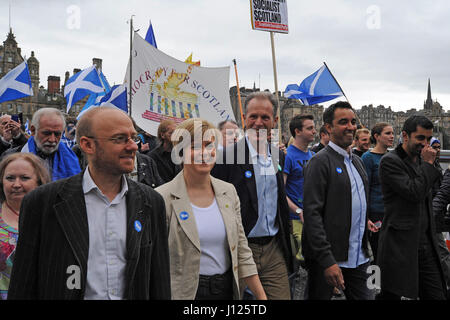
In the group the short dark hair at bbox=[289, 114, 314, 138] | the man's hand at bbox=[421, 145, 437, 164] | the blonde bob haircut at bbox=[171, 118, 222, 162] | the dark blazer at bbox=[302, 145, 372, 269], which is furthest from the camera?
the short dark hair at bbox=[289, 114, 314, 138]

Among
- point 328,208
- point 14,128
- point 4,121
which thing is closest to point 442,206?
point 328,208

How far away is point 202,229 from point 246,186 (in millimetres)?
878

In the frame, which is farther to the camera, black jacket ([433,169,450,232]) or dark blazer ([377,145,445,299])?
black jacket ([433,169,450,232])

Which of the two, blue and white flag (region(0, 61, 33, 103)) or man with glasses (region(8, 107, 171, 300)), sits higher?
blue and white flag (region(0, 61, 33, 103))

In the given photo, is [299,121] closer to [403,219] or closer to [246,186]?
[403,219]

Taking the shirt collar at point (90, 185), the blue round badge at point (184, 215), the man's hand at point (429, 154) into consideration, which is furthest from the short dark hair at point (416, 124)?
the shirt collar at point (90, 185)

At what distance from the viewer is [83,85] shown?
1273 centimetres

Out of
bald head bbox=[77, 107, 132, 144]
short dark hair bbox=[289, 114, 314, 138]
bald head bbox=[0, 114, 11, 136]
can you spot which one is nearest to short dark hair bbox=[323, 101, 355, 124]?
short dark hair bbox=[289, 114, 314, 138]

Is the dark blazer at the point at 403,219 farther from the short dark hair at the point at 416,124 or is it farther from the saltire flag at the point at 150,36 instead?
the saltire flag at the point at 150,36

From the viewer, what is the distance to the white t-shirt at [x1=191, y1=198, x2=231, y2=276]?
2.92 metres

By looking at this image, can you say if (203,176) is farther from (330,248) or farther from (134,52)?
(134,52)

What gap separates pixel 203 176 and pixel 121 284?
3.48 feet

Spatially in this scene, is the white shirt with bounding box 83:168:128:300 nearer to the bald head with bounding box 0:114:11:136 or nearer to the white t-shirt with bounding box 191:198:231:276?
the white t-shirt with bounding box 191:198:231:276
